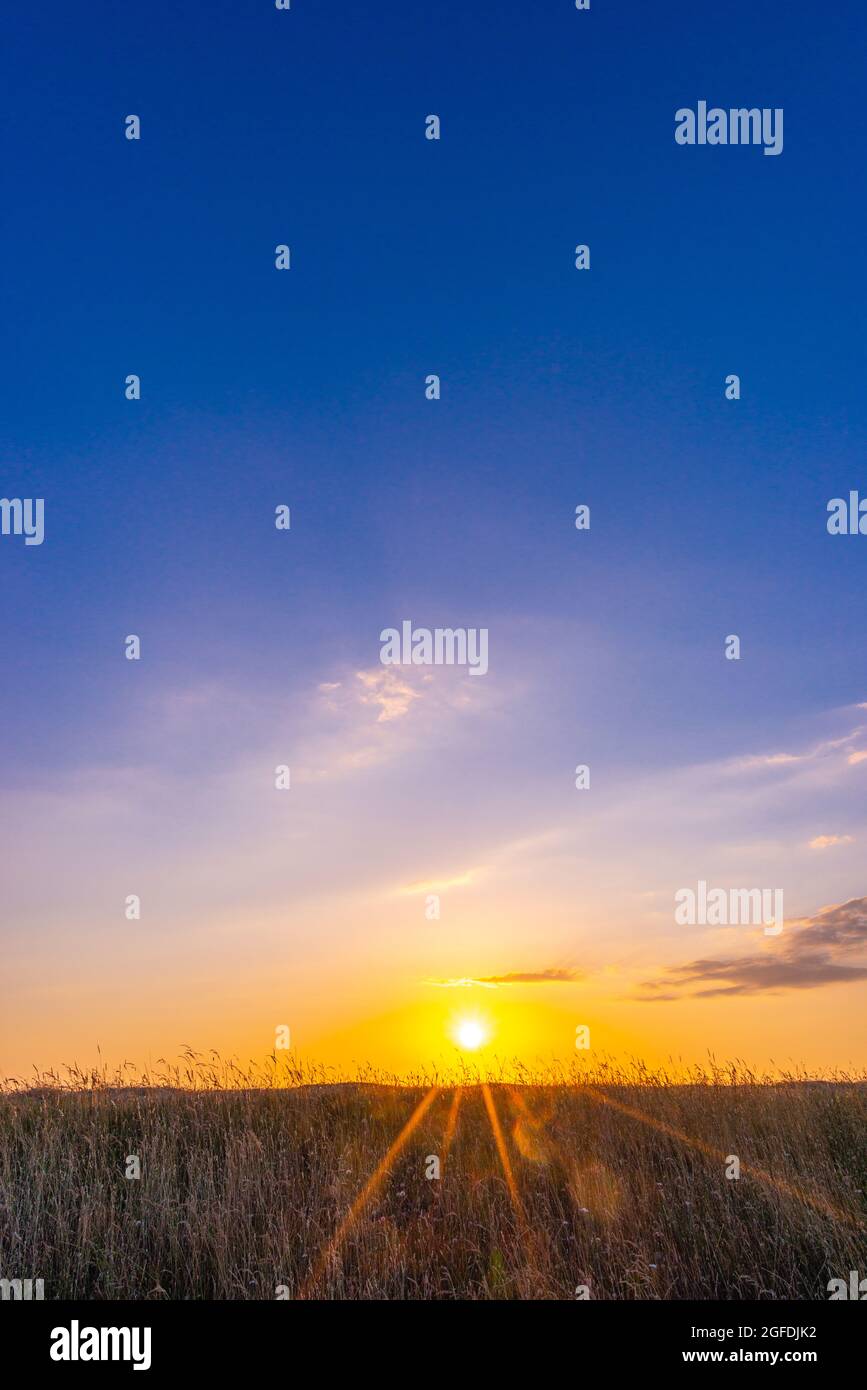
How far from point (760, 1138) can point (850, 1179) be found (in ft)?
5.21

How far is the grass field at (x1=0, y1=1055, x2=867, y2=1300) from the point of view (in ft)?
28.6

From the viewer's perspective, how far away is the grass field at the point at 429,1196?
8.72 meters

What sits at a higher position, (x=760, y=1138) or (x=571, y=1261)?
(x=760, y=1138)

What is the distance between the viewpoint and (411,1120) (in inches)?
533

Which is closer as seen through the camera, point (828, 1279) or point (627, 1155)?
point (828, 1279)

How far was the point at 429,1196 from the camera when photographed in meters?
10.6
